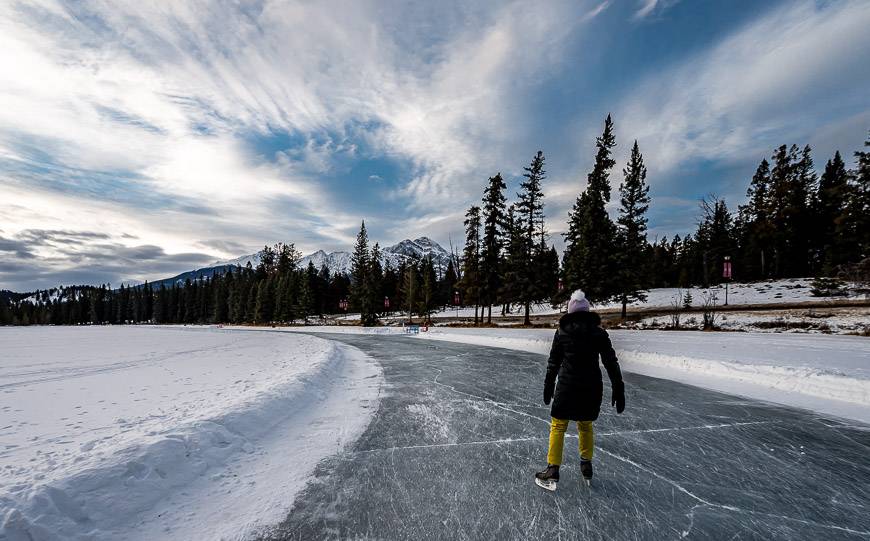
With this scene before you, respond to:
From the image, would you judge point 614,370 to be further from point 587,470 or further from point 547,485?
point 547,485

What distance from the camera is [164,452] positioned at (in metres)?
3.97

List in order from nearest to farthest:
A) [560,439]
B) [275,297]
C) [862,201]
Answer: [560,439] → [862,201] → [275,297]

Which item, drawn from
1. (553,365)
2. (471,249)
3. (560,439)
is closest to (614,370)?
(553,365)

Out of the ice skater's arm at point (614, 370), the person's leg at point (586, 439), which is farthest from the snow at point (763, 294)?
the person's leg at point (586, 439)

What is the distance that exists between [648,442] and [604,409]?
1.68m

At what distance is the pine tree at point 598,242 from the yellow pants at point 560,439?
2504 cm

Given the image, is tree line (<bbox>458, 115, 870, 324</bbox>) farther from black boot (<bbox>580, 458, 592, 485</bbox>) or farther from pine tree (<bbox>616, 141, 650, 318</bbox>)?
black boot (<bbox>580, 458, 592, 485</bbox>)

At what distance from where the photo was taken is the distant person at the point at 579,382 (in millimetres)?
3766

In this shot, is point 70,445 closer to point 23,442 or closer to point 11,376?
point 23,442

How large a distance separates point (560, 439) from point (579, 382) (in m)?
0.64

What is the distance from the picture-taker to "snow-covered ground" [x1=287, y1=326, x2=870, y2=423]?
23.0 ft

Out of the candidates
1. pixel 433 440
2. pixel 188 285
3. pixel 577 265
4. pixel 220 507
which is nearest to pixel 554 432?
pixel 433 440

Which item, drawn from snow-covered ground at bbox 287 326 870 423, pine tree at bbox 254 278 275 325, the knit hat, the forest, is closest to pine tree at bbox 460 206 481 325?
the forest

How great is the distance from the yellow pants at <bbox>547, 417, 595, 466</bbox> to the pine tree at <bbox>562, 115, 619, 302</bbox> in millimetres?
25039
